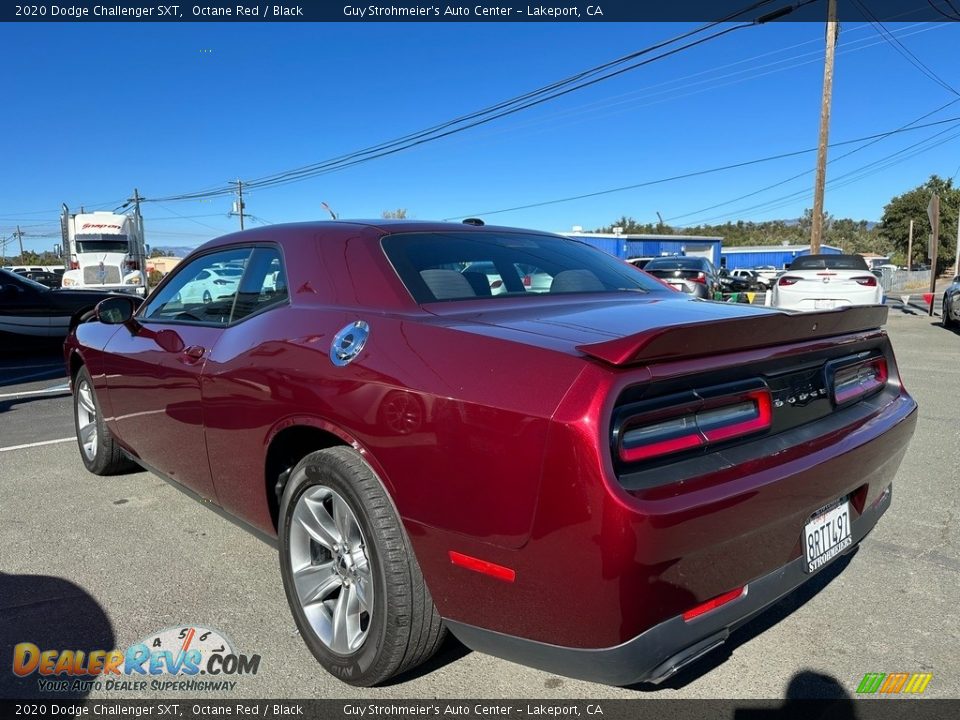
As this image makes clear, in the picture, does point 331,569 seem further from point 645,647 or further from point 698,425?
point 698,425

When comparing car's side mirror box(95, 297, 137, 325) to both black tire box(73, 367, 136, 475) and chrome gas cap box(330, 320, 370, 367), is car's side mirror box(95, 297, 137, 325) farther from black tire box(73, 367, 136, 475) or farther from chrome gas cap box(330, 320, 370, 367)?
chrome gas cap box(330, 320, 370, 367)

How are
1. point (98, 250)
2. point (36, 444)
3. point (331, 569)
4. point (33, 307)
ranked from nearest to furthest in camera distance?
1. point (331, 569)
2. point (36, 444)
3. point (33, 307)
4. point (98, 250)

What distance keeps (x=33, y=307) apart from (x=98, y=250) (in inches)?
612

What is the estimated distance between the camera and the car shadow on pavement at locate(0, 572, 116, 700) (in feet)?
7.75

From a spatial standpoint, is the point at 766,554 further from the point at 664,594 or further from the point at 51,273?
the point at 51,273

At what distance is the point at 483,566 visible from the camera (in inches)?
73.0

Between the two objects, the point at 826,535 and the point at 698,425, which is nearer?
the point at 698,425

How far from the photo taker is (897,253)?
79500 mm

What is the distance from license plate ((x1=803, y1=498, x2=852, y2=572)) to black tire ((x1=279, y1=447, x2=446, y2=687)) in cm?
116

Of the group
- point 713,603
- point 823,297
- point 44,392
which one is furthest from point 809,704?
point 823,297

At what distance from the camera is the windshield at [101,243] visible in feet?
79.5

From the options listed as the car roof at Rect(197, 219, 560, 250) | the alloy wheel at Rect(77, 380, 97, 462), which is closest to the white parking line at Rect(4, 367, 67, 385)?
the alloy wheel at Rect(77, 380, 97, 462)

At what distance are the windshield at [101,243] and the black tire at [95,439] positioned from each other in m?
22.7

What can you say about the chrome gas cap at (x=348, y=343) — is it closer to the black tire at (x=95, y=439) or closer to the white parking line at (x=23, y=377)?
the black tire at (x=95, y=439)
